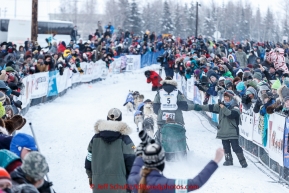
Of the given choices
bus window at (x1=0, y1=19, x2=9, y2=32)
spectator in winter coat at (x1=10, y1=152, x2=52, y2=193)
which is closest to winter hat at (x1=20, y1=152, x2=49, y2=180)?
spectator in winter coat at (x1=10, y1=152, x2=52, y2=193)

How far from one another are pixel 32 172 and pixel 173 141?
786cm

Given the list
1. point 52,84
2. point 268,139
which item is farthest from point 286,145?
point 52,84

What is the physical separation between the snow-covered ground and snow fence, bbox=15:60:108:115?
318 millimetres

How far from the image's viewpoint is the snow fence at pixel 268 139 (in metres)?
10.6

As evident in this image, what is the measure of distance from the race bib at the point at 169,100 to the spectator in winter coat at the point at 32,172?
26.0ft

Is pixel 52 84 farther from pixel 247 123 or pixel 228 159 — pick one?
pixel 228 159

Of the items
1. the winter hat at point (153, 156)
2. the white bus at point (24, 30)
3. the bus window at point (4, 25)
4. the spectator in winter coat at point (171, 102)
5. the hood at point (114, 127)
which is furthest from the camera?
the bus window at point (4, 25)

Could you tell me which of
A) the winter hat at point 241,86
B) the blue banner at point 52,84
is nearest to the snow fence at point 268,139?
the winter hat at point 241,86

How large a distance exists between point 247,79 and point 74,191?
6408mm

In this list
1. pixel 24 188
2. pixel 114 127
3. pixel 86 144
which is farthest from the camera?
pixel 86 144

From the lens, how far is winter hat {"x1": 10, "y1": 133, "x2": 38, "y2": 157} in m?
6.13

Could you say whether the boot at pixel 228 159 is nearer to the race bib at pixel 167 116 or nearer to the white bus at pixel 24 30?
the race bib at pixel 167 116

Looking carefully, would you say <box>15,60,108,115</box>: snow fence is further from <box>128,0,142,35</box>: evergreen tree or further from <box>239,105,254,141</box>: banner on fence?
<box>128,0,142,35</box>: evergreen tree

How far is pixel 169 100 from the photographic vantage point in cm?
1287
